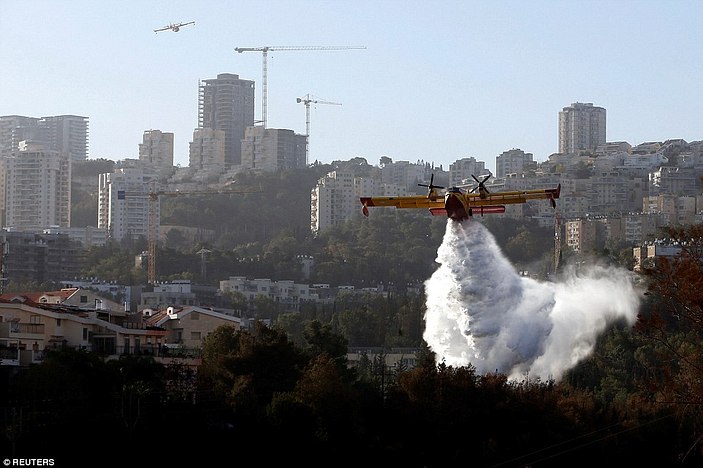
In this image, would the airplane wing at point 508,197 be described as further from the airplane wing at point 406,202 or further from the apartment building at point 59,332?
the apartment building at point 59,332

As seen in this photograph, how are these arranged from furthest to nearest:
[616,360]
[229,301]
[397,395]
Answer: [229,301]
[616,360]
[397,395]

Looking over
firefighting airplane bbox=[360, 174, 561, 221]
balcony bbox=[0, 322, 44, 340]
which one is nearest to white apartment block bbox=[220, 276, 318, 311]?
firefighting airplane bbox=[360, 174, 561, 221]

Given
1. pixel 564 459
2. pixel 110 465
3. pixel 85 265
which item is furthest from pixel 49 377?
pixel 85 265

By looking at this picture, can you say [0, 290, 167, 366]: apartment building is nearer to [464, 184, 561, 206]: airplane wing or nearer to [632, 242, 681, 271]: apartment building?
[464, 184, 561, 206]: airplane wing

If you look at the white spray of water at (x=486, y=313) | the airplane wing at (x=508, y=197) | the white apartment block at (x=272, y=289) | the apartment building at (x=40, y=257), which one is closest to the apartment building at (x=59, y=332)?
the white spray of water at (x=486, y=313)

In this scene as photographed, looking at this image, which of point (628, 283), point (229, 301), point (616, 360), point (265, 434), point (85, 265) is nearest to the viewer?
point (265, 434)

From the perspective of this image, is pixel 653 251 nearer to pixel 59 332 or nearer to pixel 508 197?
pixel 508 197

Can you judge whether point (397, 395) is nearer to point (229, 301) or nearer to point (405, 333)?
point (405, 333)
